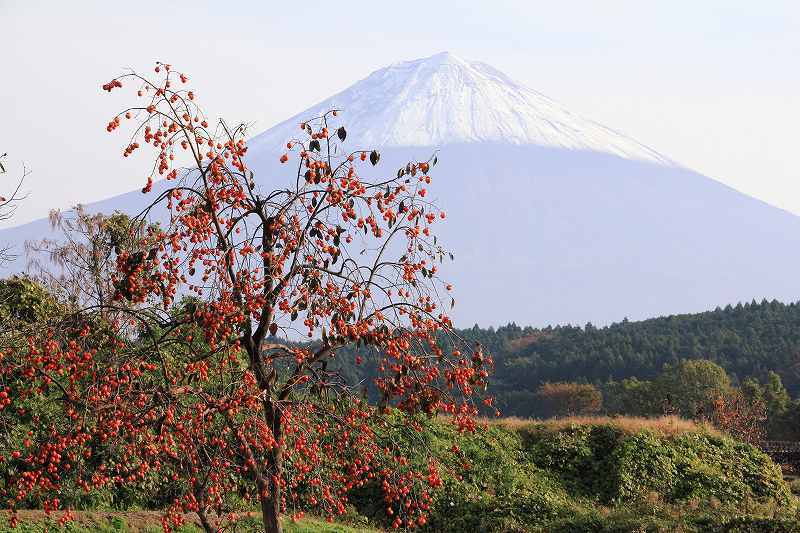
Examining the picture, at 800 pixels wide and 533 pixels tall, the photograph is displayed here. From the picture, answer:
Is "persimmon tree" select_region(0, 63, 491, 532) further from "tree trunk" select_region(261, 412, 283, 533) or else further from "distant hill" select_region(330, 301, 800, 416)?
"distant hill" select_region(330, 301, 800, 416)

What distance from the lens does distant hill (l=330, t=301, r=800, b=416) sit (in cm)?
7012

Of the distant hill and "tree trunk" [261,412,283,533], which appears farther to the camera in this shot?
the distant hill

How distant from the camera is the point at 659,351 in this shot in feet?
252

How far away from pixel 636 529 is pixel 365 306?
977cm

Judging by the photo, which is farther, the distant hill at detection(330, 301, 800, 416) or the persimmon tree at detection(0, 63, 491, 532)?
the distant hill at detection(330, 301, 800, 416)

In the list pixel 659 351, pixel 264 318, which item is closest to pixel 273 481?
pixel 264 318

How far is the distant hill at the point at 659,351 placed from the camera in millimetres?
70125

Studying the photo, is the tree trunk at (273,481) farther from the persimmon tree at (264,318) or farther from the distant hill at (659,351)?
the distant hill at (659,351)

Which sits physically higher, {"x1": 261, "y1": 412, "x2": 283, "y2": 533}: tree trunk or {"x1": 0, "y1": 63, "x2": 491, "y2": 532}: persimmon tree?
{"x1": 0, "y1": 63, "x2": 491, "y2": 532}: persimmon tree

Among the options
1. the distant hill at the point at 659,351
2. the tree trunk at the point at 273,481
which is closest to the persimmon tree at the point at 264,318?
the tree trunk at the point at 273,481

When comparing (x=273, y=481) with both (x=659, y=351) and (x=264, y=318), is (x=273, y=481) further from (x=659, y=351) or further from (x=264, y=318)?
(x=659, y=351)

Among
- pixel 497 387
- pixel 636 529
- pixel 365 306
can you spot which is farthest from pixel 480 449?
pixel 497 387

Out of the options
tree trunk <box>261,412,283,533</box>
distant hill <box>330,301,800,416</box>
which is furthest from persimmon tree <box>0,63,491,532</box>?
distant hill <box>330,301,800,416</box>

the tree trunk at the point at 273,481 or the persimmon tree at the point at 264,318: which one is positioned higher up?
the persimmon tree at the point at 264,318
